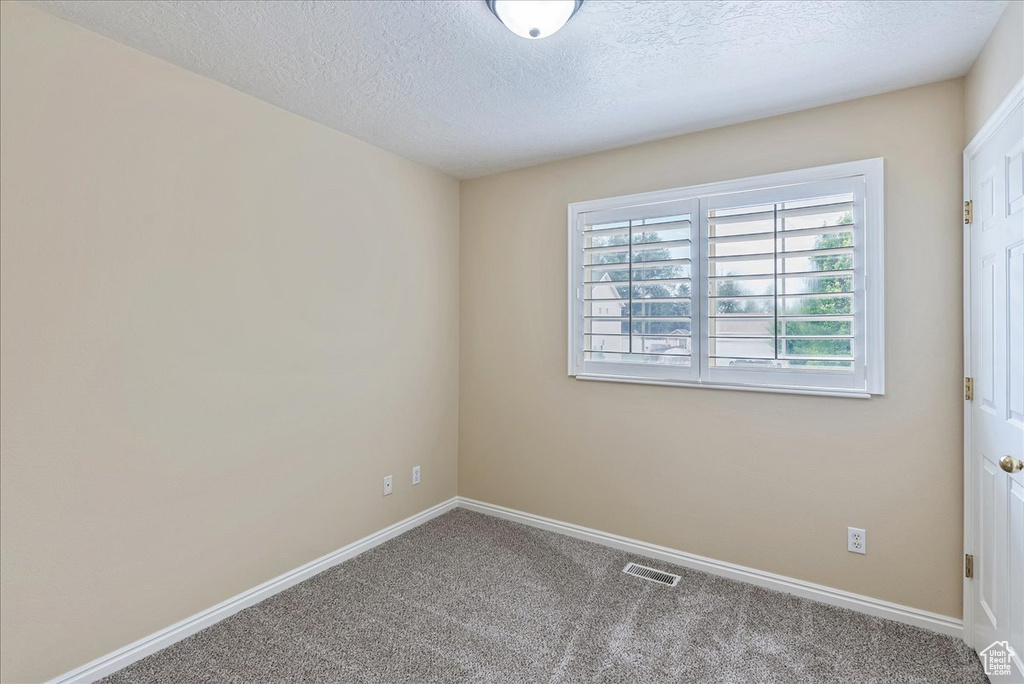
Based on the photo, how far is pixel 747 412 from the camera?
269cm

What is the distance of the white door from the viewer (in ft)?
5.49

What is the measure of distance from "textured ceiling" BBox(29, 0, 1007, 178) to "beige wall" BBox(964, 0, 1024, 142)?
0.05 m

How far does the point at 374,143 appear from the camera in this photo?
3027 mm

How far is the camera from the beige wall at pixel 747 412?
2244 millimetres

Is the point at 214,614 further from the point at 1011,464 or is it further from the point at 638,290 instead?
the point at 1011,464

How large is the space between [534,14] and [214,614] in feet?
9.20

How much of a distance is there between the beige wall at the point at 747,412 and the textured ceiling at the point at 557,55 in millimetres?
237

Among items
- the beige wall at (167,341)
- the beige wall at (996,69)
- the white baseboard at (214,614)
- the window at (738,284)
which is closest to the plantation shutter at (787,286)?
the window at (738,284)

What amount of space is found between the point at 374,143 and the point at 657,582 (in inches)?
116

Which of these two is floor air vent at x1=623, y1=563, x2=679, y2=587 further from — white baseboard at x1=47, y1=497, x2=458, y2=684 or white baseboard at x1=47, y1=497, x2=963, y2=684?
white baseboard at x1=47, y1=497, x2=458, y2=684

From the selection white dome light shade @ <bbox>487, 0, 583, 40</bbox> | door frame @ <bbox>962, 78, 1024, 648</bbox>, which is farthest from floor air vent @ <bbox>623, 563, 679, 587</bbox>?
white dome light shade @ <bbox>487, 0, 583, 40</bbox>

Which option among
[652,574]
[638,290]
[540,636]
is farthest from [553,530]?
[638,290]

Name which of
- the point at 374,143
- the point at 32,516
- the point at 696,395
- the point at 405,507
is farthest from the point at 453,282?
the point at 32,516

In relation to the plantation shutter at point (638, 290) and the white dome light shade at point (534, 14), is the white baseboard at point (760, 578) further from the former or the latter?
the white dome light shade at point (534, 14)
